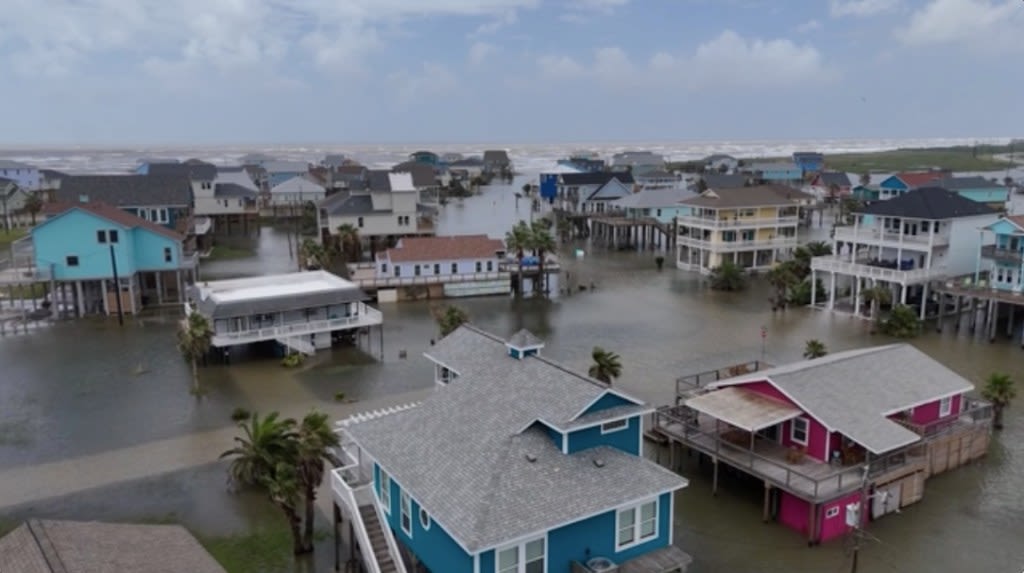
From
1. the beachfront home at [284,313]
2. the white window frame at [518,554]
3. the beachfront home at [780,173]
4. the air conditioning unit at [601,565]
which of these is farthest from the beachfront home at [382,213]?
the beachfront home at [780,173]

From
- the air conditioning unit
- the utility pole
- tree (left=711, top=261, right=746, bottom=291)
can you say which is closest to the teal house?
tree (left=711, top=261, right=746, bottom=291)

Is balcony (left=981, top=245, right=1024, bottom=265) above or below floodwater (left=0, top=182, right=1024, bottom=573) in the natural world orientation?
above

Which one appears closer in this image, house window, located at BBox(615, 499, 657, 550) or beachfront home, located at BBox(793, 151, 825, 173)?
house window, located at BBox(615, 499, 657, 550)

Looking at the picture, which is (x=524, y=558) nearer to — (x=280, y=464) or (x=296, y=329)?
(x=280, y=464)

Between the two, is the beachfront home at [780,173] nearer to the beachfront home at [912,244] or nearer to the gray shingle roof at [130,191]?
the beachfront home at [912,244]

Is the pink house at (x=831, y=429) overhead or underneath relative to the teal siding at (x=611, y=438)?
underneath

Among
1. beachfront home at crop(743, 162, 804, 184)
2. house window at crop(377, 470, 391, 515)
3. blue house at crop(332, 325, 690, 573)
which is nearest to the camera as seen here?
blue house at crop(332, 325, 690, 573)

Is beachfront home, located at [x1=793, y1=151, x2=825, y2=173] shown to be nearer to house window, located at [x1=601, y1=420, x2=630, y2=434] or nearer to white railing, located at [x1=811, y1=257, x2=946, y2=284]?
white railing, located at [x1=811, y1=257, x2=946, y2=284]

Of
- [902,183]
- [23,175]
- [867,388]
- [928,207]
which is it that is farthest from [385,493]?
[23,175]
